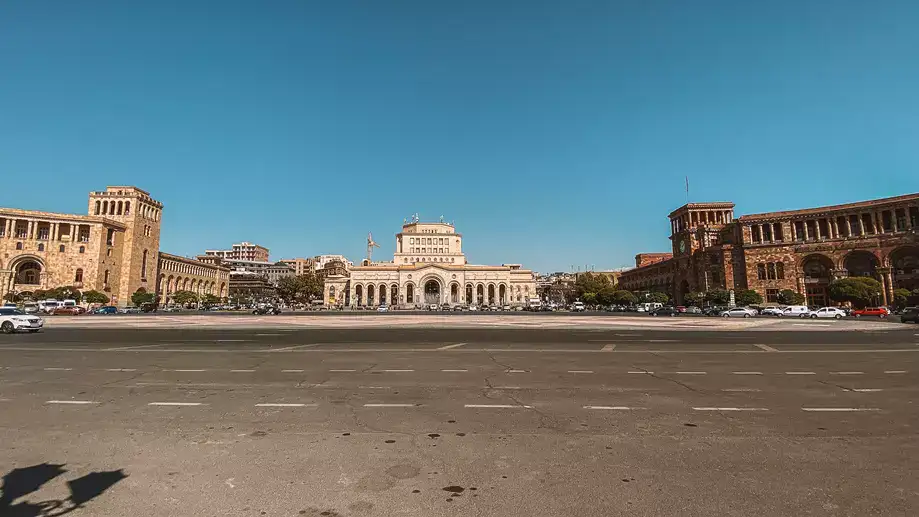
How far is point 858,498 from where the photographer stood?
436 centimetres

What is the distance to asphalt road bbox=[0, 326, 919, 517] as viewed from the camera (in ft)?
14.2

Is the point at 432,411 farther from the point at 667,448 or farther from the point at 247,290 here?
the point at 247,290

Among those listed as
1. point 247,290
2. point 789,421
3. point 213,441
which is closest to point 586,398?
point 789,421

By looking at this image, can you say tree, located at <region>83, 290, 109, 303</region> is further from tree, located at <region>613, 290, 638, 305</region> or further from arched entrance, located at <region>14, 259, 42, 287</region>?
tree, located at <region>613, 290, 638, 305</region>

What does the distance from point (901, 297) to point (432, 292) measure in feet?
307

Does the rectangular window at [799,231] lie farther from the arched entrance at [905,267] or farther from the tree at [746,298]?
the tree at [746,298]

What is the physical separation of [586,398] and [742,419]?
257cm

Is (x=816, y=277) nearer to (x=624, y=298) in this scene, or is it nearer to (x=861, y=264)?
(x=861, y=264)

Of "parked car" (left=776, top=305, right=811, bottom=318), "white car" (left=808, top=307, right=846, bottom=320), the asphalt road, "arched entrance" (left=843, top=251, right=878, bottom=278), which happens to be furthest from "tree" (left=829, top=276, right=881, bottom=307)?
the asphalt road

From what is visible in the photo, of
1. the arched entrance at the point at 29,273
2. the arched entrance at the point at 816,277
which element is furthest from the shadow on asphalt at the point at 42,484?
the arched entrance at the point at 29,273

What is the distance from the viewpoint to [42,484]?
184 inches

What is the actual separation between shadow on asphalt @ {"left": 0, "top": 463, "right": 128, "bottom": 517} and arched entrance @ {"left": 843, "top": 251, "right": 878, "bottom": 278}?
94.7m

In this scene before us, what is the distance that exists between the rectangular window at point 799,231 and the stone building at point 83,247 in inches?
5305

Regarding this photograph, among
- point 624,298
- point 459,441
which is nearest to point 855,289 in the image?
point 624,298
